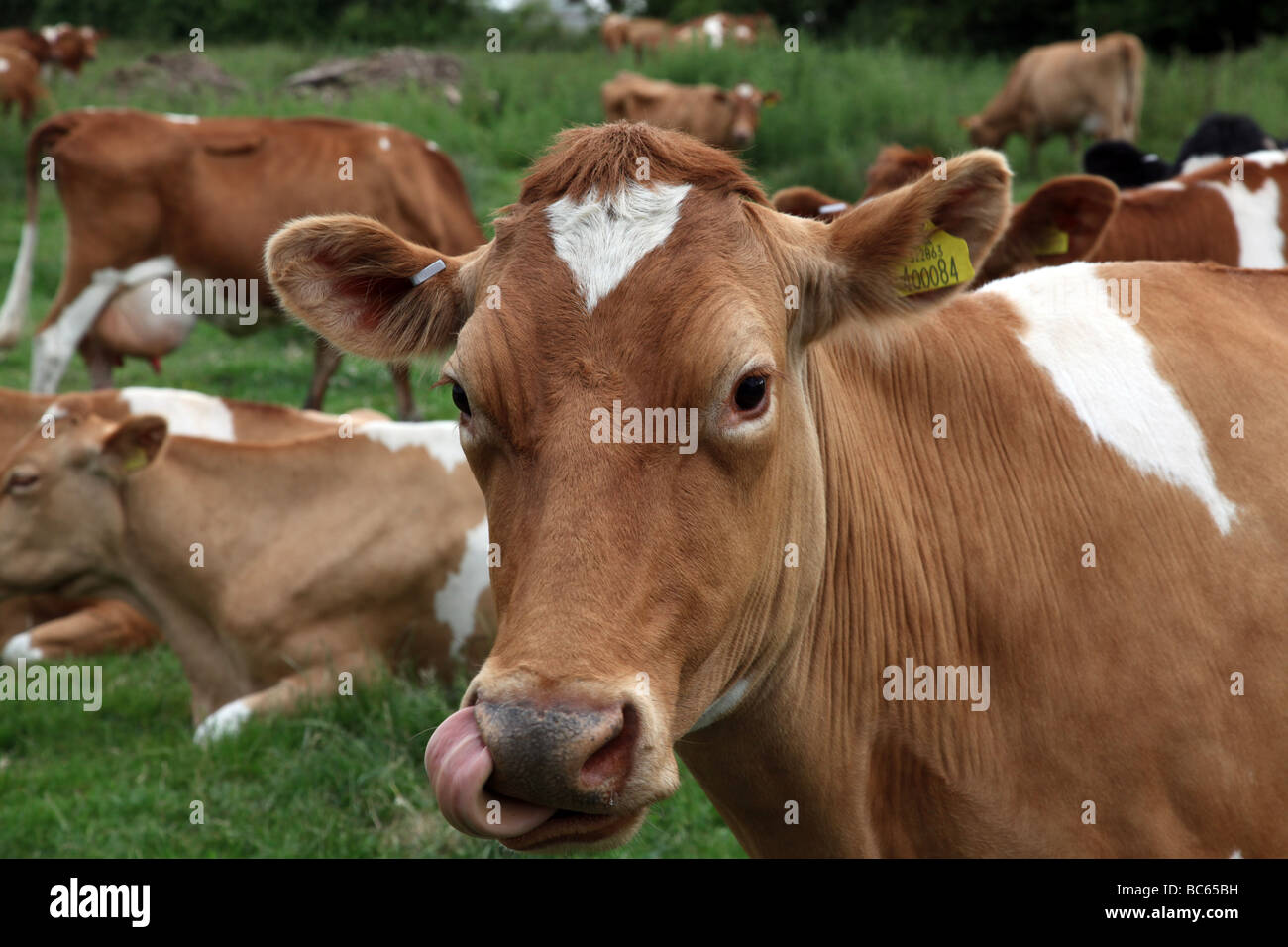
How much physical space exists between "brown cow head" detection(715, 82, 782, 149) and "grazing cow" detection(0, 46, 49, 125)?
38.3ft

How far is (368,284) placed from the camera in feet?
9.52

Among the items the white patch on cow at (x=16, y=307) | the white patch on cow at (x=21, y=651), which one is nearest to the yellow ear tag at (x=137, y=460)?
the white patch on cow at (x=21, y=651)

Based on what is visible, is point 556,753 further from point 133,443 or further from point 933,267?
point 133,443

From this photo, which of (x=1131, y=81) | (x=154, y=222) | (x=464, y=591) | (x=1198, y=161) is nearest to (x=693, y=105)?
(x=1131, y=81)

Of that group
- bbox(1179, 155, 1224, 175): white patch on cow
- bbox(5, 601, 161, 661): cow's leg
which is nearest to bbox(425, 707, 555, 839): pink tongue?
bbox(5, 601, 161, 661): cow's leg

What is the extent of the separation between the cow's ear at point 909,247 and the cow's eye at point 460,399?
721 millimetres

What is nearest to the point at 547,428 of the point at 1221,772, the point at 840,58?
the point at 1221,772

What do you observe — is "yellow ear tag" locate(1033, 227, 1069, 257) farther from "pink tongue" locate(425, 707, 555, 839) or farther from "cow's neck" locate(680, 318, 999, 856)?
"pink tongue" locate(425, 707, 555, 839)

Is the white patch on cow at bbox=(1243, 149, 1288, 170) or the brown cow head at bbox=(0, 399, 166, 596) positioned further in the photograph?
the white patch on cow at bbox=(1243, 149, 1288, 170)

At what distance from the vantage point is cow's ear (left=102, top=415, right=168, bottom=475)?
559cm

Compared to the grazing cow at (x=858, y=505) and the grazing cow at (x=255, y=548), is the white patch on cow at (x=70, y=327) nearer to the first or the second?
the grazing cow at (x=255, y=548)

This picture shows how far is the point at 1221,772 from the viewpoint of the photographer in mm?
2711

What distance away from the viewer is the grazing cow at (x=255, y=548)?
5727 millimetres

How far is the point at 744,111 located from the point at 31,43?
18246mm
